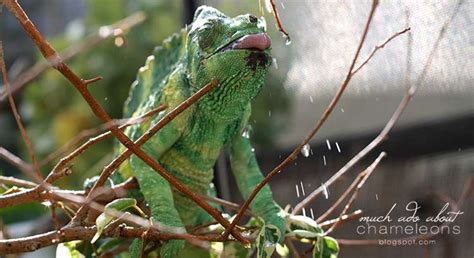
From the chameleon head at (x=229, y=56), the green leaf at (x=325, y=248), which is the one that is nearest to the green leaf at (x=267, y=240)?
the green leaf at (x=325, y=248)

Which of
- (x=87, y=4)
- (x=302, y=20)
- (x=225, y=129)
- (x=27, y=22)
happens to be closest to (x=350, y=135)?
(x=302, y=20)

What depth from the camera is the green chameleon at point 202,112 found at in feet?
2.40

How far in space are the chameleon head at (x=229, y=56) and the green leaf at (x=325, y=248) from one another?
0.55 feet

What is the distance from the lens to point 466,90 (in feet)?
3.11

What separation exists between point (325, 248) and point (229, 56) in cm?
22

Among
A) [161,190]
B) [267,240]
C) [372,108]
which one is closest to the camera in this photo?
[267,240]

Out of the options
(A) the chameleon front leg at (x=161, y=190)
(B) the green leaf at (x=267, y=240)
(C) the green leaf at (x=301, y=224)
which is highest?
(A) the chameleon front leg at (x=161, y=190)

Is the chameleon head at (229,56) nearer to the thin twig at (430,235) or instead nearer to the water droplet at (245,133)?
the water droplet at (245,133)

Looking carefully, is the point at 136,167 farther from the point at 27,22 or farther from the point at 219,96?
the point at 27,22

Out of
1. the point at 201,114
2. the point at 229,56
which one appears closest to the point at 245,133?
the point at 201,114

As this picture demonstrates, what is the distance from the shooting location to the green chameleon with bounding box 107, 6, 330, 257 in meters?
0.73

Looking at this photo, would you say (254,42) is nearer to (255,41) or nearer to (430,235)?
(255,41)

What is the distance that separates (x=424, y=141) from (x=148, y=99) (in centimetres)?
42

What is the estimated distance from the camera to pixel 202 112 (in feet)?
2.75
